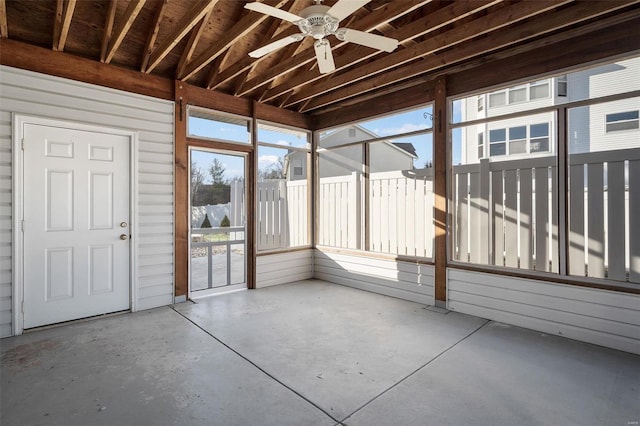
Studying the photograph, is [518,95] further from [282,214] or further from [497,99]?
[282,214]

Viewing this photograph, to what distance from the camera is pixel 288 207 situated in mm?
5742

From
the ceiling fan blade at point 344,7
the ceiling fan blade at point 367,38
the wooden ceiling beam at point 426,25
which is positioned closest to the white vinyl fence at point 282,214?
the wooden ceiling beam at point 426,25

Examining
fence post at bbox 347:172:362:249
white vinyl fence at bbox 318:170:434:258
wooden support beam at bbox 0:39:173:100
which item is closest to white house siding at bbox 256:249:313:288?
white vinyl fence at bbox 318:170:434:258

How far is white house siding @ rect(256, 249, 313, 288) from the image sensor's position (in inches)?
207

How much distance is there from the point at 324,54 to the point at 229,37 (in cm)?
123

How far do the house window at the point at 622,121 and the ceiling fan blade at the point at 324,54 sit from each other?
11.7 ft

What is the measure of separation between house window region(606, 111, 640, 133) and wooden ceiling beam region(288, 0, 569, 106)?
187cm

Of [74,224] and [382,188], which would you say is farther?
[382,188]

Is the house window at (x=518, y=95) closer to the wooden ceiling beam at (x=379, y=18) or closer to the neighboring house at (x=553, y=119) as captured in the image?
Result: the neighboring house at (x=553, y=119)

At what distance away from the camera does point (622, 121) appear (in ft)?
12.9

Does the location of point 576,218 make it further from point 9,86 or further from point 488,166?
point 9,86

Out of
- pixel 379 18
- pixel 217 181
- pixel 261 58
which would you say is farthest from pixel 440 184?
pixel 217 181

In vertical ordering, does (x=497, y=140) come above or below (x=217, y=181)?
above

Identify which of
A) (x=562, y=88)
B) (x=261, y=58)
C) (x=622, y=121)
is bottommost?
(x=622, y=121)
